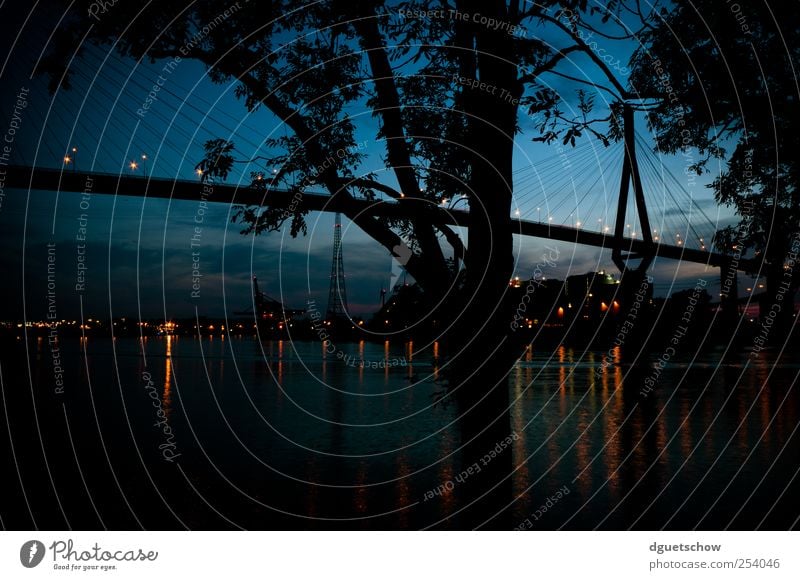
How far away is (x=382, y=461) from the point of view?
11.9m

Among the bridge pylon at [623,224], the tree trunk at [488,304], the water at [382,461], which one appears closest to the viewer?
the tree trunk at [488,304]

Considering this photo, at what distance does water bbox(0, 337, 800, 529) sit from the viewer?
8.47 m

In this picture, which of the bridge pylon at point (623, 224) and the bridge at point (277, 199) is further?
the bridge pylon at point (623, 224)

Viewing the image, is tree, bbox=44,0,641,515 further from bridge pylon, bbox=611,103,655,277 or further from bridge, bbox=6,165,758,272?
bridge pylon, bbox=611,103,655,277

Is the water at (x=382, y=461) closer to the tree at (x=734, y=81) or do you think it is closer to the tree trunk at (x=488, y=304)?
the tree trunk at (x=488, y=304)

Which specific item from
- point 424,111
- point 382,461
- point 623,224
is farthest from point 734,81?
point 623,224

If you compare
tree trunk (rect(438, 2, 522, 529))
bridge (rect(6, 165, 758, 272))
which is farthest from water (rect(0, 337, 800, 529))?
bridge (rect(6, 165, 758, 272))

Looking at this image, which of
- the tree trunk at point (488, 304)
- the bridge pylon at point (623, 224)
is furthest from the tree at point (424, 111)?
the bridge pylon at point (623, 224)

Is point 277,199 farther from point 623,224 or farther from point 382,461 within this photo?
point 623,224

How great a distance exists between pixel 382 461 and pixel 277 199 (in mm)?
5682

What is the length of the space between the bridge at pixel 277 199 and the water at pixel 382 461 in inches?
74.0

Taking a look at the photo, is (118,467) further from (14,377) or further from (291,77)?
(14,377)

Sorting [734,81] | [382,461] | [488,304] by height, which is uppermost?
[734,81]

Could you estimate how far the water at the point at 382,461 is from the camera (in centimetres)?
847
